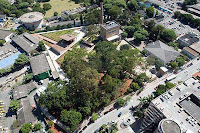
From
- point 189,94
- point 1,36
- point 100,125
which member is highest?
point 189,94

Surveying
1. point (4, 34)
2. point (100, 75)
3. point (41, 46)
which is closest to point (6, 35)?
point (4, 34)

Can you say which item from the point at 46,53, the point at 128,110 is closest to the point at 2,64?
the point at 46,53

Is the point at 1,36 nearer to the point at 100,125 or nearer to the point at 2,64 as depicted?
the point at 2,64

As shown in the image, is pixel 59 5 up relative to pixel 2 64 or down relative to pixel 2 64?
up

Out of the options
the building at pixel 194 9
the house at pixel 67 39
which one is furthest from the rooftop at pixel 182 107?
the building at pixel 194 9

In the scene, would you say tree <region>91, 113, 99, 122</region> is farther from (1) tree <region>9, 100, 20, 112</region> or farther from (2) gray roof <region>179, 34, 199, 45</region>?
(2) gray roof <region>179, 34, 199, 45</region>

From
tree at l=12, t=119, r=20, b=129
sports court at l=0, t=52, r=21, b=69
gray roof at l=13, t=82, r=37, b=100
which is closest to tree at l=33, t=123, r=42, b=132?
tree at l=12, t=119, r=20, b=129
